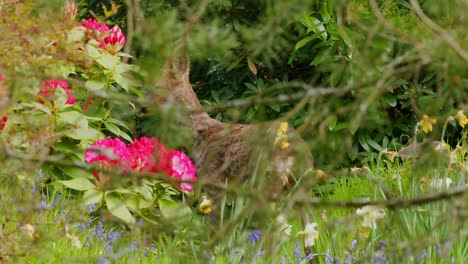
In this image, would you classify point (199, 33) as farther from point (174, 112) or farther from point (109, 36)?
point (109, 36)

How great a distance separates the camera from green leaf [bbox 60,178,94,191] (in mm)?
4571

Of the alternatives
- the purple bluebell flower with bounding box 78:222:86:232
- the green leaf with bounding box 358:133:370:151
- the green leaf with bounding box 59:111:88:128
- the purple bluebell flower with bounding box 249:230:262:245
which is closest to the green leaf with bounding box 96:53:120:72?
the green leaf with bounding box 59:111:88:128

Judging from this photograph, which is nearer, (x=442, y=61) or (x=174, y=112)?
(x=174, y=112)

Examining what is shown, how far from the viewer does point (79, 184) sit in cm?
463

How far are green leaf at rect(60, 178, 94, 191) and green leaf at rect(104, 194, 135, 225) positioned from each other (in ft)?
0.42

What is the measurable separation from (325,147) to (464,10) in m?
0.38

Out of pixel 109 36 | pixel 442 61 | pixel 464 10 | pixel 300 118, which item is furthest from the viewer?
pixel 300 118

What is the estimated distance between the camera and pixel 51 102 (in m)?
4.77

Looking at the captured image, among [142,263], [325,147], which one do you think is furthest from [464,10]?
[142,263]

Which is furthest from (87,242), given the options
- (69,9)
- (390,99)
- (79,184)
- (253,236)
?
(390,99)

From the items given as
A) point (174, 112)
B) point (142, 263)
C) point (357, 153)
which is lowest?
→ point (357, 153)

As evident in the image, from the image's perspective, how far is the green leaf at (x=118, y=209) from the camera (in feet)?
14.2

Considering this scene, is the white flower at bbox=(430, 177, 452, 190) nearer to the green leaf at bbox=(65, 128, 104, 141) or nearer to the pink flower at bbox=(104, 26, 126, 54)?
the green leaf at bbox=(65, 128, 104, 141)

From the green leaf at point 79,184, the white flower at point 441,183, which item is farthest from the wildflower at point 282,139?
the green leaf at point 79,184
